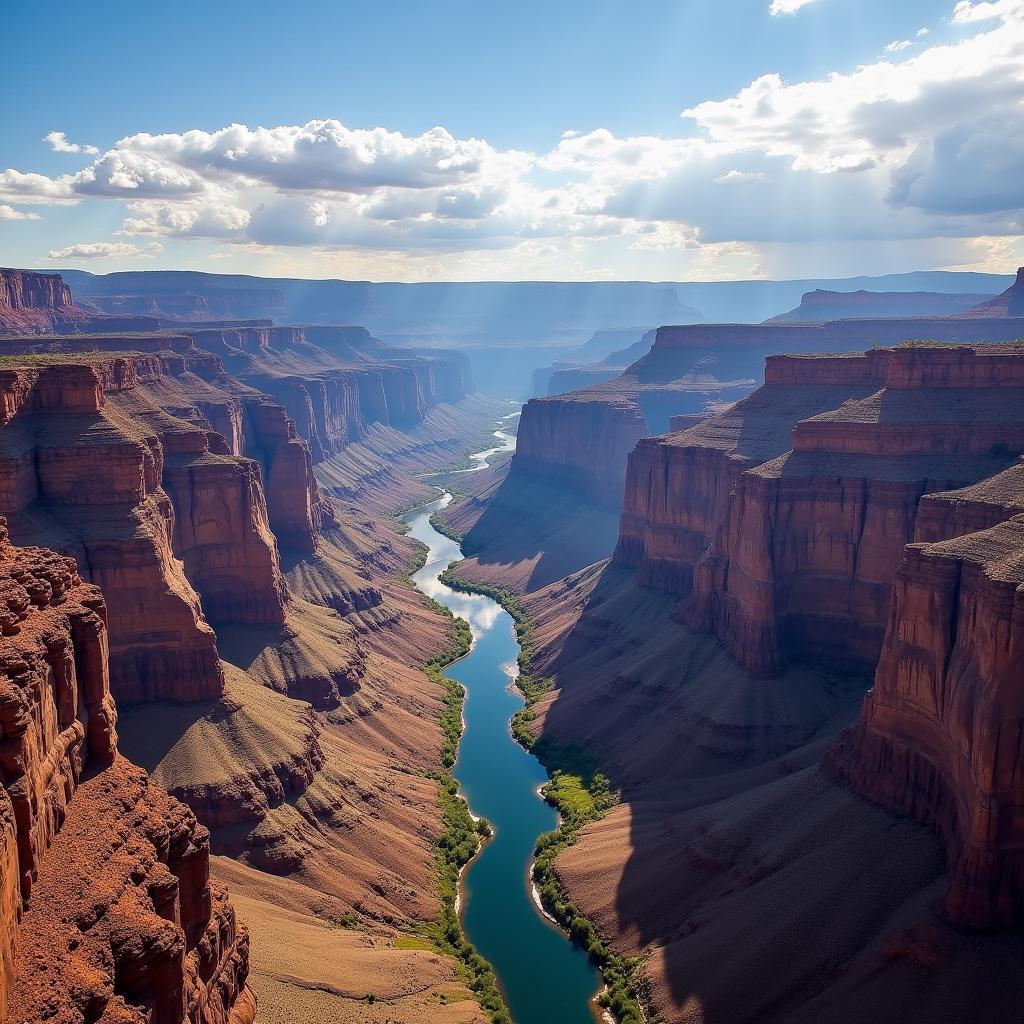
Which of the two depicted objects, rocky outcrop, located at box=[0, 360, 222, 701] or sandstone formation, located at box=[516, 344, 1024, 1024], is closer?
sandstone formation, located at box=[516, 344, 1024, 1024]

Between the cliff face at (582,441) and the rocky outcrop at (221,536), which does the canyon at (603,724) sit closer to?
the rocky outcrop at (221,536)

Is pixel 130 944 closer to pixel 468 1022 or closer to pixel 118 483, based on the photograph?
pixel 468 1022

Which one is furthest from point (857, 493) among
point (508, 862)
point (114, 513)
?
point (114, 513)

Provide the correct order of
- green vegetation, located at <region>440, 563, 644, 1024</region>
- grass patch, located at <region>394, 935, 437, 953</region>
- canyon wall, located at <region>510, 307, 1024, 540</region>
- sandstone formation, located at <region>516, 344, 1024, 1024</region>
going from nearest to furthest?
1. sandstone formation, located at <region>516, 344, 1024, 1024</region>
2. green vegetation, located at <region>440, 563, 644, 1024</region>
3. grass patch, located at <region>394, 935, 437, 953</region>
4. canyon wall, located at <region>510, 307, 1024, 540</region>

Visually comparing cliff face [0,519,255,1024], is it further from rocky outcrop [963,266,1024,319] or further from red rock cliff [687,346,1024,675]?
rocky outcrop [963,266,1024,319]

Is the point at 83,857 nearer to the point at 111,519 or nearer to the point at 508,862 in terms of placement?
the point at 111,519

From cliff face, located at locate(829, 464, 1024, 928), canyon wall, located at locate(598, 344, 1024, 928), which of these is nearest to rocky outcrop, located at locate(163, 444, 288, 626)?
canyon wall, located at locate(598, 344, 1024, 928)

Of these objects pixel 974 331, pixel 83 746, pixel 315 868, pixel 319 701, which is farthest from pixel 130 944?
pixel 974 331
